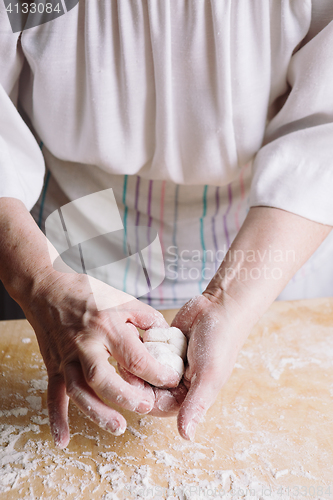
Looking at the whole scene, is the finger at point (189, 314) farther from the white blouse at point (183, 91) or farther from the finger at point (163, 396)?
the white blouse at point (183, 91)

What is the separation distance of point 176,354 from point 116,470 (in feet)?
0.63

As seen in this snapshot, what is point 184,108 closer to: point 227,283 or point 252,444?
point 227,283

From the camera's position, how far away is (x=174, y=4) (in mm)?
724

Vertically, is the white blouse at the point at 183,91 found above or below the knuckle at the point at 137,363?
above

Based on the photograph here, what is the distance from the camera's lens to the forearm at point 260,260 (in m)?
0.72

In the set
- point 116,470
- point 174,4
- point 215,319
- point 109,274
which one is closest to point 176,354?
point 215,319

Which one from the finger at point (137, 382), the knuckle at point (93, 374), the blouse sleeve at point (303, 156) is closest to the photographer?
the knuckle at point (93, 374)

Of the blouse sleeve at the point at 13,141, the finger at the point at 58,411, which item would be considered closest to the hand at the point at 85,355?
the finger at the point at 58,411

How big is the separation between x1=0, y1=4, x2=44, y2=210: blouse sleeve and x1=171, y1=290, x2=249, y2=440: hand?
0.39 meters

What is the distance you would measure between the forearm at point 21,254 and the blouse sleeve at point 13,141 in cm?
6

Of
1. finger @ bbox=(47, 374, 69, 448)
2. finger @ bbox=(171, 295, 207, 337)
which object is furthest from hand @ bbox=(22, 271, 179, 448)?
finger @ bbox=(171, 295, 207, 337)

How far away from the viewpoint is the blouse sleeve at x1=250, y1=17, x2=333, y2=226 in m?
0.75

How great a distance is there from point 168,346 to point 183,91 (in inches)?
19.0

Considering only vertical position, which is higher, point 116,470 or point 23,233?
point 23,233
